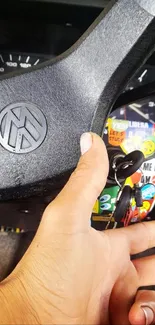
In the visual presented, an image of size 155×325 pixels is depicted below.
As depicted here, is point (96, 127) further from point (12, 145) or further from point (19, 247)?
point (19, 247)

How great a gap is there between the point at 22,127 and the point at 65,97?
6 centimetres

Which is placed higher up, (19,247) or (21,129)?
(21,129)

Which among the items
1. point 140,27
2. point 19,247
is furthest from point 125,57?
point 19,247

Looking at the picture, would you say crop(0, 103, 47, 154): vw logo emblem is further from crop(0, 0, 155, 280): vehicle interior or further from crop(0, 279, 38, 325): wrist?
crop(0, 279, 38, 325): wrist

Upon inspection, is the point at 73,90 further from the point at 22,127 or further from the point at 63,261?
the point at 63,261

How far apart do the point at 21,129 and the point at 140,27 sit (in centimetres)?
17

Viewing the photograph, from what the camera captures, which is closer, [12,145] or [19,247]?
[12,145]

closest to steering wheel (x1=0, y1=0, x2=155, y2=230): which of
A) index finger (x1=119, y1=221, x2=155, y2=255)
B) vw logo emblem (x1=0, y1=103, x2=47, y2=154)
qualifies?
vw logo emblem (x1=0, y1=103, x2=47, y2=154)

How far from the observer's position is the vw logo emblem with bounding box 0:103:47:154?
Answer: 23.4 inches

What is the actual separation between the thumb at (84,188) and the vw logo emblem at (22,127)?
75mm

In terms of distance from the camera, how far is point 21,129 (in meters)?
0.60

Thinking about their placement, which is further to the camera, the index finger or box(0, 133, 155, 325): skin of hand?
the index finger

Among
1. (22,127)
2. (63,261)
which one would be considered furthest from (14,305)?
(22,127)

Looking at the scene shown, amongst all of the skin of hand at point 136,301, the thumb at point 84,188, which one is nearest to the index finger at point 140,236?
the skin of hand at point 136,301
